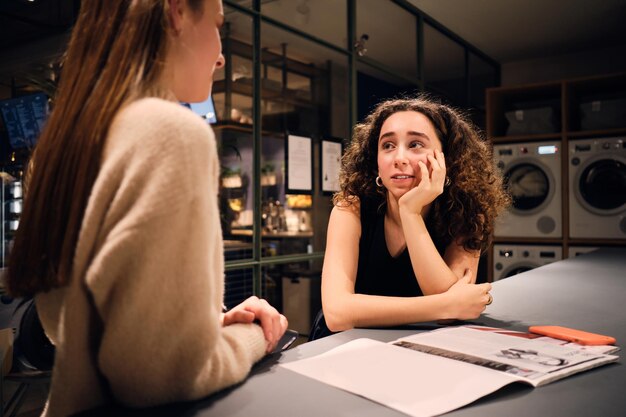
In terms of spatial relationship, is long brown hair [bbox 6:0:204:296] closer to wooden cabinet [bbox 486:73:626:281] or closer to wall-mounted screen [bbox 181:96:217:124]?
wall-mounted screen [bbox 181:96:217:124]

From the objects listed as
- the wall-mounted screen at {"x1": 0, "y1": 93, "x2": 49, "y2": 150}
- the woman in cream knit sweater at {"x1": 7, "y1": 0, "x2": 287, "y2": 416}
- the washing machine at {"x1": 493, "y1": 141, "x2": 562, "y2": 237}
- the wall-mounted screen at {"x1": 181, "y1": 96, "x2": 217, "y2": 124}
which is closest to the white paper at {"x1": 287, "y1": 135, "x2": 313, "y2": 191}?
the wall-mounted screen at {"x1": 181, "y1": 96, "x2": 217, "y2": 124}

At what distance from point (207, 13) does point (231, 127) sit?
12.1 feet

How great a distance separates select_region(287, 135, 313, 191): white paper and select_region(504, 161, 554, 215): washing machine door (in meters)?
2.35

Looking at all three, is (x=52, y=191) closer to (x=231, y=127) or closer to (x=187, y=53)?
(x=187, y=53)

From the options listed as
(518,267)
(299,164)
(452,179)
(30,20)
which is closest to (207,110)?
(299,164)

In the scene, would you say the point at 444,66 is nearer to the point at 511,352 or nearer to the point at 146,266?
the point at 511,352

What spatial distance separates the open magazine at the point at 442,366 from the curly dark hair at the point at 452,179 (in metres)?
0.71

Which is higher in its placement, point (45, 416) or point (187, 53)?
point (187, 53)

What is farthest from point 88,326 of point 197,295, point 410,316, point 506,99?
point 506,99

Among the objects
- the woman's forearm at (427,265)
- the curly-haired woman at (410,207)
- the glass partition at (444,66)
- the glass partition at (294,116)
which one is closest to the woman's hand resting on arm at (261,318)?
the curly-haired woman at (410,207)

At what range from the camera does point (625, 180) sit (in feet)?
14.8

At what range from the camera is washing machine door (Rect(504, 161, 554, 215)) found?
4.86m

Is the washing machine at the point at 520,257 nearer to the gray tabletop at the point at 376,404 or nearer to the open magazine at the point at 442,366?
the gray tabletop at the point at 376,404

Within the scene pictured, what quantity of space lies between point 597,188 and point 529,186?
0.59 meters
